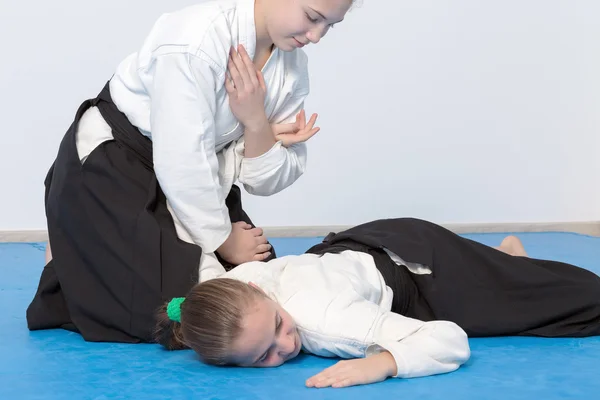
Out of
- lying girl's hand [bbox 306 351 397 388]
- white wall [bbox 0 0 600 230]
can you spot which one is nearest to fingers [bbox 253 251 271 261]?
lying girl's hand [bbox 306 351 397 388]

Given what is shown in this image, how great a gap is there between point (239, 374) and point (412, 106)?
2.66 m

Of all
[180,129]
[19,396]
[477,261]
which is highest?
[180,129]

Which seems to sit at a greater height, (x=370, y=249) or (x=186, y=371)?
(x=370, y=249)

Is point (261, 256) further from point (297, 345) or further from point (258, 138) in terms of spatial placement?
point (297, 345)

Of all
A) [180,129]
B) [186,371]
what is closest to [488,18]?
[180,129]

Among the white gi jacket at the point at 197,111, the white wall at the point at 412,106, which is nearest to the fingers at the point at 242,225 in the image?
the white gi jacket at the point at 197,111

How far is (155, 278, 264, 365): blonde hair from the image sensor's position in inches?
72.4

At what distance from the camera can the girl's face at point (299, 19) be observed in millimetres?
2033

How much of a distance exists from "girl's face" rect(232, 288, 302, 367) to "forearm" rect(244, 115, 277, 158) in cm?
52

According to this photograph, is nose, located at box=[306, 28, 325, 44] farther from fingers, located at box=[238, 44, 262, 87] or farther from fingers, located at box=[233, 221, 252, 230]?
fingers, located at box=[233, 221, 252, 230]

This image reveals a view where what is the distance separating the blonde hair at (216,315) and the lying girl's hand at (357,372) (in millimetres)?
206

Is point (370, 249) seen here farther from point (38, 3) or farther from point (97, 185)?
point (38, 3)

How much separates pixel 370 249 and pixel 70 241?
2.63 feet

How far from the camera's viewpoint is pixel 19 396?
→ 5.86ft
